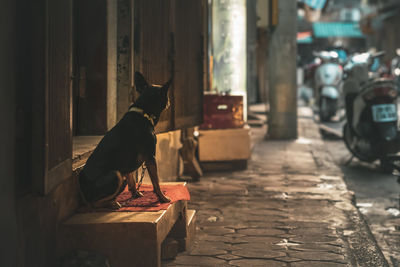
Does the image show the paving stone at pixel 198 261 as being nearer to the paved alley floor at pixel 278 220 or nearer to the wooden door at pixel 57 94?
the paved alley floor at pixel 278 220

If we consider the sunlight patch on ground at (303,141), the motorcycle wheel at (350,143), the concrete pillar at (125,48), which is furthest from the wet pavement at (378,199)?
the concrete pillar at (125,48)

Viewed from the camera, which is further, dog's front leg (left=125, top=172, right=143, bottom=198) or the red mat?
dog's front leg (left=125, top=172, right=143, bottom=198)

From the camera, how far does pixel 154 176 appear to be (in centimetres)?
425

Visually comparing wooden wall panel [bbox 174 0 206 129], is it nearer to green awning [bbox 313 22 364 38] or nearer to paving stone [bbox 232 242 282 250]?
paving stone [bbox 232 242 282 250]

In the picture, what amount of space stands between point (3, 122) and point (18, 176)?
33cm

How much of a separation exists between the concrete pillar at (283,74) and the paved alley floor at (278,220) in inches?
161

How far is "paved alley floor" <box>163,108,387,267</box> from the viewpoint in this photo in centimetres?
462

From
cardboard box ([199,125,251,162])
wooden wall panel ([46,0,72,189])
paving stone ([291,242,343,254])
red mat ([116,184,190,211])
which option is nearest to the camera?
wooden wall panel ([46,0,72,189])

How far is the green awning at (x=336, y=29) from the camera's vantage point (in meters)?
46.5

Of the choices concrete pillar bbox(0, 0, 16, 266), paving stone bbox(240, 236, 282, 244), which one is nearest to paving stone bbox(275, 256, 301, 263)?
paving stone bbox(240, 236, 282, 244)

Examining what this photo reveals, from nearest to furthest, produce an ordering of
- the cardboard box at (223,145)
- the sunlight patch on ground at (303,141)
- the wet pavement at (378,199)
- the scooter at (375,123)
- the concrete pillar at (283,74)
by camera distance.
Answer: the wet pavement at (378,199), the cardboard box at (223,145), the scooter at (375,123), the sunlight patch on ground at (303,141), the concrete pillar at (283,74)

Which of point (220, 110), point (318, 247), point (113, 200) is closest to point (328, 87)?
point (220, 110)

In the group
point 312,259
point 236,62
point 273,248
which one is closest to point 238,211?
point 273,248

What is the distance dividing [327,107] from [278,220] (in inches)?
515
